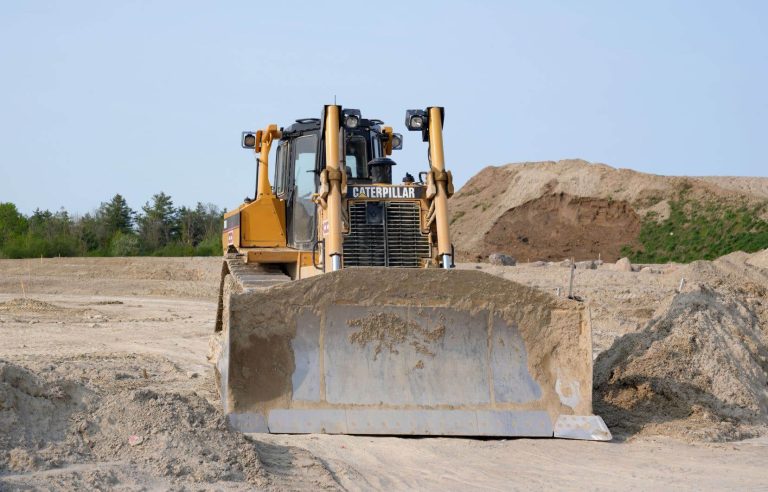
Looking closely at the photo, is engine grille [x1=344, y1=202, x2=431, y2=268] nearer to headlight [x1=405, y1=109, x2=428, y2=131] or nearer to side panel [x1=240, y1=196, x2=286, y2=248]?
headlight [x1=405, y1=109, x2=428, y2=131]

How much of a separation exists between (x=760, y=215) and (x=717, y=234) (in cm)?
216

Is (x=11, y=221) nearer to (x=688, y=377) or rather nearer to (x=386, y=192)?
(x=386, y=192)

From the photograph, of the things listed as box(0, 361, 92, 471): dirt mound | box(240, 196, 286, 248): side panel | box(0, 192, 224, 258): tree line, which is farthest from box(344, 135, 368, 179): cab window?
box(0, 192, 224, 258): tree line

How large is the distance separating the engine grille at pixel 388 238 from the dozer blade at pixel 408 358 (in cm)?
180

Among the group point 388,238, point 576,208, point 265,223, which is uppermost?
point 576,208

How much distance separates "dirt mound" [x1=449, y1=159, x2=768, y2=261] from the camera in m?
47.8

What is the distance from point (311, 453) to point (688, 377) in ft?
13.0

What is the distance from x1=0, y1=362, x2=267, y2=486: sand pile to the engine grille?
3539 mm

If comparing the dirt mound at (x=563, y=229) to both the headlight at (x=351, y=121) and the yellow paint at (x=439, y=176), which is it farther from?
the headlight at (x=351, y=121)

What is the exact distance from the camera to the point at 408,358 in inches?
315

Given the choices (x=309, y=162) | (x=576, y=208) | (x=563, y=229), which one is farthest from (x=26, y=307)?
(x=576, y=208)

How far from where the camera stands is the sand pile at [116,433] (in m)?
5.76

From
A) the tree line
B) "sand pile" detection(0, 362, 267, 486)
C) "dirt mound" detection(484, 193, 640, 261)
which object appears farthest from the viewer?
"dirt mound" detection(484, 193, 640, 261)

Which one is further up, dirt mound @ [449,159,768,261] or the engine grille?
dirt mound @ [449,159,768,261]
